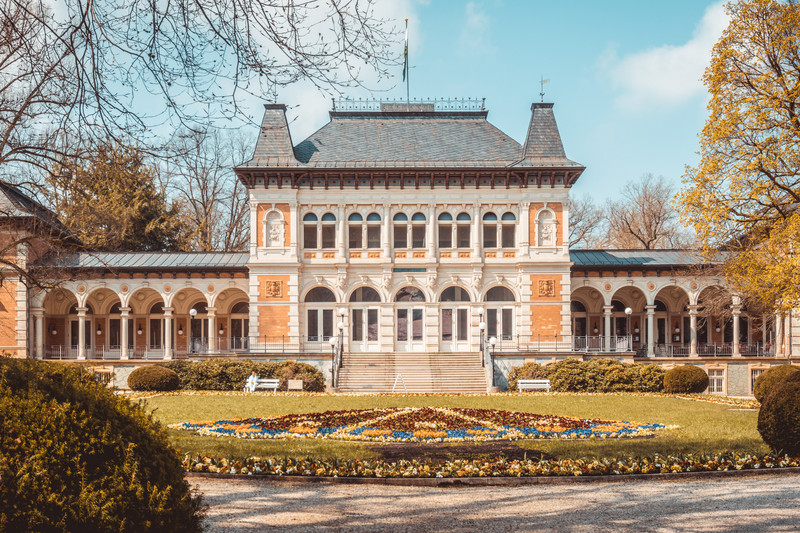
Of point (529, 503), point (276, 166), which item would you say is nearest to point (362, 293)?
point (276, 166)

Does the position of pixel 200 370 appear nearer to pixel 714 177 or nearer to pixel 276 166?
pixel 276 166

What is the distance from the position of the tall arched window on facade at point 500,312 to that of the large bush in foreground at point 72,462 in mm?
28352

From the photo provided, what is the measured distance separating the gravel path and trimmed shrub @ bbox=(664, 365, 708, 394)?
17655mm

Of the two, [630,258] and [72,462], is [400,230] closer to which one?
[630,258]

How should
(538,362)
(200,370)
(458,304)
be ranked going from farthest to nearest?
(458,304), (538,362), (200,370)

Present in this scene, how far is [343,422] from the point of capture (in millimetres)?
15516

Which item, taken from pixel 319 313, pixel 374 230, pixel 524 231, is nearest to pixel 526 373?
pixel 524 231

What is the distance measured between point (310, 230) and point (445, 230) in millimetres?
6150

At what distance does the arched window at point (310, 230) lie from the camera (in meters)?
32.9

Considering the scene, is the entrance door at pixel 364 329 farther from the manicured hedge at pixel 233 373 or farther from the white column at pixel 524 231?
the white column at pixel 524 231

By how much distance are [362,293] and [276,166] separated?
22.4 feet

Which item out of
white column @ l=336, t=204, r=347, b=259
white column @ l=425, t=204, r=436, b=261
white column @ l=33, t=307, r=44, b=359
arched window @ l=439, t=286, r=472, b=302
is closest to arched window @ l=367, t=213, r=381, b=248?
white column @ l=336, t=204, r=347, b=259

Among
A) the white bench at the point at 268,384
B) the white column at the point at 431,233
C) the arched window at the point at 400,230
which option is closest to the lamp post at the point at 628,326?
the white column at the point at 431,233

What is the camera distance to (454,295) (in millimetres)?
32906
